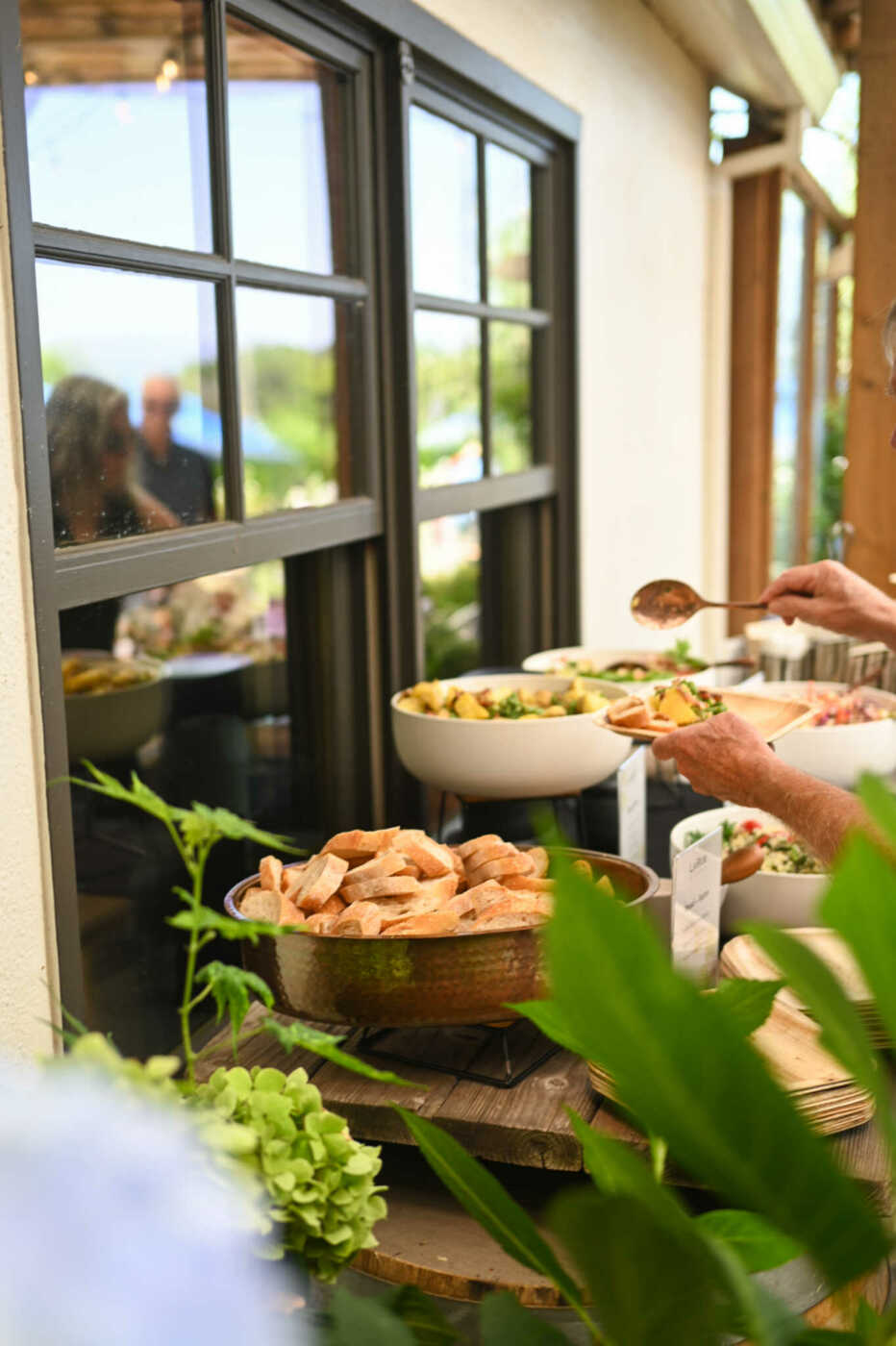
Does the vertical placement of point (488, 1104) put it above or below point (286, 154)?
below

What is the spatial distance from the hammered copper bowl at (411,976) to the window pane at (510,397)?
1.66m

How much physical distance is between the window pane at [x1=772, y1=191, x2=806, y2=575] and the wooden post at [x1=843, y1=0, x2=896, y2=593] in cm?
257

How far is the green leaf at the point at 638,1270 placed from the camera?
33cm

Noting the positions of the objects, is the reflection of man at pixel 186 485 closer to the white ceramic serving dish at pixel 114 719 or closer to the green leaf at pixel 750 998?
the white ceramic serving dish at pixel 114 719

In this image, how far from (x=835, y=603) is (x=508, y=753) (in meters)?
0.62

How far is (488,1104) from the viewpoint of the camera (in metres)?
1.16

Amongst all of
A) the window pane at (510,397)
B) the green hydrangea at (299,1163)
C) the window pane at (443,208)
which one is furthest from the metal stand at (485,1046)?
the window pane at (510,397)

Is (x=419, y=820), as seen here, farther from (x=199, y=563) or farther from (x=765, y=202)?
(x=765, y=202)

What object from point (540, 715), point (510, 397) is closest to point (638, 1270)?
point (540, 715)

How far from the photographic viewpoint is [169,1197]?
32 cm

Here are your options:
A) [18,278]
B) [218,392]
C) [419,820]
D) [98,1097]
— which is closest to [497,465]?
[419,820]

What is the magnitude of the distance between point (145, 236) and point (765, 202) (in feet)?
11.8

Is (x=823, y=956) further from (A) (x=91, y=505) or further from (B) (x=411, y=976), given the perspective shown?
(A) (x=91, y=505)

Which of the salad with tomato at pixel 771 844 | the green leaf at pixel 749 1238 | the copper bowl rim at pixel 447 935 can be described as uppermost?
the green leaf at pixel 749 1238
